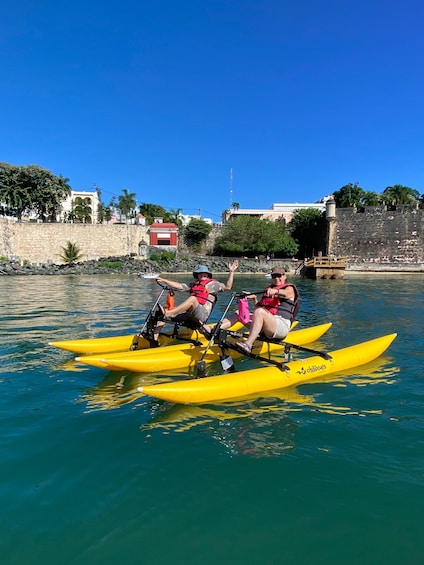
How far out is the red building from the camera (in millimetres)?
50281

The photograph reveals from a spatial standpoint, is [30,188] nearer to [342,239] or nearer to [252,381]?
[342,239]

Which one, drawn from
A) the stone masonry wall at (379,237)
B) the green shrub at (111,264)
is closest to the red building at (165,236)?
the green shrub at (111,264)

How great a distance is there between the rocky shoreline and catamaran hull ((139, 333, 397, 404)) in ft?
110

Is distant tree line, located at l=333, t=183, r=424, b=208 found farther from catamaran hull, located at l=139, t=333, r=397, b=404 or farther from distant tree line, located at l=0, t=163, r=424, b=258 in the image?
catamaran hull, located at l=139, t=333, r=397, b=404

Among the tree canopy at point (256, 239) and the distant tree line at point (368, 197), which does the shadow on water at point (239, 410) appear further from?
the distant tree line at point (368, 197)

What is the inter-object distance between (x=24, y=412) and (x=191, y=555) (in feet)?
10.8

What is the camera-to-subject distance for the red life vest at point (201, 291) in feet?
24.6

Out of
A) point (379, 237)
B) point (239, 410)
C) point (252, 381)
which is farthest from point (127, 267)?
point (239, 410)

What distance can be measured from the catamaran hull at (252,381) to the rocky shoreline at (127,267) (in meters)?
33.4

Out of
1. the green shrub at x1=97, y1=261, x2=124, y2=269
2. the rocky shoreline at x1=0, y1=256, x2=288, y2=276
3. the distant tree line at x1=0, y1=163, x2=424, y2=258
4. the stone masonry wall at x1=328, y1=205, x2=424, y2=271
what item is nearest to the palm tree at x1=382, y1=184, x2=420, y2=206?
the distant tree line at x1=0, y1=163, x2=424, y2=258

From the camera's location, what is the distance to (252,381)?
19.2ft

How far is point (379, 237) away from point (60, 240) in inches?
1348

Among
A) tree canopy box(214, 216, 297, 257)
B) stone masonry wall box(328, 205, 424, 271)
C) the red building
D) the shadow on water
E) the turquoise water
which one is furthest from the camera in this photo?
the red building

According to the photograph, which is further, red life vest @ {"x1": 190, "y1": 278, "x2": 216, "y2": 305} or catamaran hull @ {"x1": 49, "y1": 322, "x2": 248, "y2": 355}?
catamaran hull @ {"x1": 49, "y1": 322, "x2": 248, "y2": 355}
